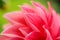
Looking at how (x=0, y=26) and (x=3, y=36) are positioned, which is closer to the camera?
(x=3, y=36)

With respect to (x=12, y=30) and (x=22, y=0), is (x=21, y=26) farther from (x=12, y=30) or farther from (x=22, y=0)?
(x=22, y=0)

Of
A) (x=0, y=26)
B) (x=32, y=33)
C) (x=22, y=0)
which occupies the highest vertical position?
(x=22, y=0)

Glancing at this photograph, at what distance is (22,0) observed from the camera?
2.94 ft

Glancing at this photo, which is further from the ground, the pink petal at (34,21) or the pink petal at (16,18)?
the pink petal at (16,18)

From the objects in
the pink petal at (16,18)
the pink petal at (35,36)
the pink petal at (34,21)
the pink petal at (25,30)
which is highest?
the pink petal at (16,18)

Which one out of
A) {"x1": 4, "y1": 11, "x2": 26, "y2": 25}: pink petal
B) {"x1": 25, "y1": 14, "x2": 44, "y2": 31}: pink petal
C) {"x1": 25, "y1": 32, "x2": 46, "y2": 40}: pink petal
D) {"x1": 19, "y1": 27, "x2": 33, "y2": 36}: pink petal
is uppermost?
{"x1": 4, "y1": 11, "x2": 26, "y2": 25}: pink petal

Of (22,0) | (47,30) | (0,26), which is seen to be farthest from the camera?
(22,0)

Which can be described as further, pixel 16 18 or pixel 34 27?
pixel 16 18

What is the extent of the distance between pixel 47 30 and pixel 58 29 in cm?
7

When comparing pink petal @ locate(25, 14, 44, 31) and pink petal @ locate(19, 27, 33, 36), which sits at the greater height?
pink petal @ locate(25, 14, 44, 31)

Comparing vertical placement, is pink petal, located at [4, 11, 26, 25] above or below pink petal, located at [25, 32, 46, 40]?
above

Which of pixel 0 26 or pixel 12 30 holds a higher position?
pixel 0 26

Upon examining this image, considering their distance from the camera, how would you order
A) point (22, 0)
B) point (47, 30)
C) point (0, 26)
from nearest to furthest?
point (47, 30), point (0, 26), point (22, 0)

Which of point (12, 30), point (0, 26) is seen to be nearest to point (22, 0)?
point (0, 26)
